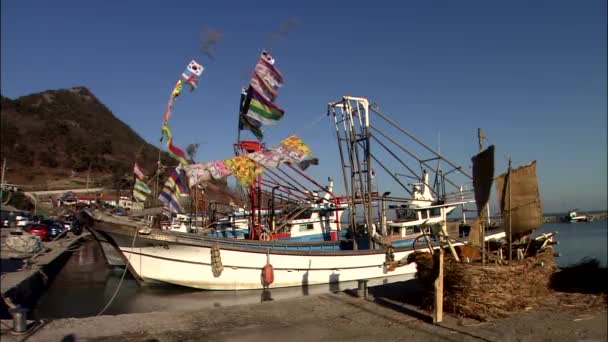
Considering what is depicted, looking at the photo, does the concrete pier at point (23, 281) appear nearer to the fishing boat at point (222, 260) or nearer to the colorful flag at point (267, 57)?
the fishing boat at point (222, 260)

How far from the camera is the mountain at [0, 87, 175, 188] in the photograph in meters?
84.9

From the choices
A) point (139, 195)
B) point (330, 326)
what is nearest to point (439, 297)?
point (330, 326)

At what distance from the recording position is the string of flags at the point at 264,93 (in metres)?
17.6

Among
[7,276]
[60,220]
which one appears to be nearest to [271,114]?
[7,276]

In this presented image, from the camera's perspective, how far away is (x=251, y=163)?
1577 centimetres

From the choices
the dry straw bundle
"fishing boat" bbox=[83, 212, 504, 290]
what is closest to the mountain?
"fishing boat" bbox=[83, 212, 504, 290]

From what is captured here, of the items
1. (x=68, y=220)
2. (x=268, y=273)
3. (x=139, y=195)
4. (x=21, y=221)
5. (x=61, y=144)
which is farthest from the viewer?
(x=61, y=144)

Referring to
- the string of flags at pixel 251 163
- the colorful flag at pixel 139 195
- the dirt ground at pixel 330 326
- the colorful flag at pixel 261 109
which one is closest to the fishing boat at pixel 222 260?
the string of flags at pixel 251 163

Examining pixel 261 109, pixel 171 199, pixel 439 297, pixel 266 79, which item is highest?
pixel 266 79

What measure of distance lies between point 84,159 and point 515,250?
A: 99693 mm

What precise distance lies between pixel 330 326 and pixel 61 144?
10810 cm

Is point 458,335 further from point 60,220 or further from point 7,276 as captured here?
point 60,220

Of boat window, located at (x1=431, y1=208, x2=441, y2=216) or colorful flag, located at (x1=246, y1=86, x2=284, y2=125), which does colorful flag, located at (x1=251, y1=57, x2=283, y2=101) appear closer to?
colorful flag, located at (x1=246, y1=86, x2=284, y2=125)

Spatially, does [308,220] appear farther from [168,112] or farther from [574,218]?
[574,218]
